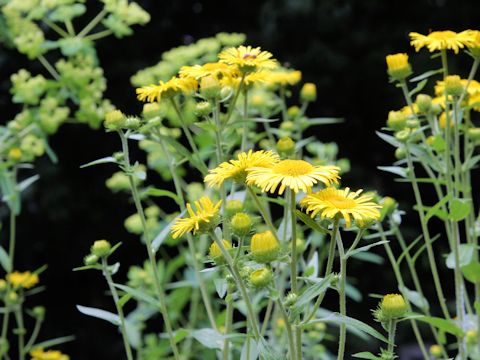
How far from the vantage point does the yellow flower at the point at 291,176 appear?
0.79 metres

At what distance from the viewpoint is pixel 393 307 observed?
0.89 m

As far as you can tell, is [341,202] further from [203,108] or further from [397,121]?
[397,121]

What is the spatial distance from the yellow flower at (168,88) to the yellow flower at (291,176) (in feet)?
1.15

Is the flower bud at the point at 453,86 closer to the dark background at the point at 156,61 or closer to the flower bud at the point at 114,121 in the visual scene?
the flower bud at the point at 114,121

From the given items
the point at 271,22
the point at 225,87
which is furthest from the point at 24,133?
A: the point at 271,22

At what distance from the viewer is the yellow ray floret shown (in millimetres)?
1105

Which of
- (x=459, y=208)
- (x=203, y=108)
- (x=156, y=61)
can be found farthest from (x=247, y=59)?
(x=156, y=61)

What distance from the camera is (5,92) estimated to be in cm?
304

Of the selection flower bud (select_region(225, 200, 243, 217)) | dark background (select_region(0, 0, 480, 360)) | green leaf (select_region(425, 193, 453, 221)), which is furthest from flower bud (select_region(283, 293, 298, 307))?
dark background (select_region(0, 0, 480, 360))

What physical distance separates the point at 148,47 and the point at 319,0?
908 mm

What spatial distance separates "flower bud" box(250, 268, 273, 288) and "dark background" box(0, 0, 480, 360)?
2314mm

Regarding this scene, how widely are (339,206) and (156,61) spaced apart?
8.95ft

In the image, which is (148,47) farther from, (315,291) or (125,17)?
(315,291)

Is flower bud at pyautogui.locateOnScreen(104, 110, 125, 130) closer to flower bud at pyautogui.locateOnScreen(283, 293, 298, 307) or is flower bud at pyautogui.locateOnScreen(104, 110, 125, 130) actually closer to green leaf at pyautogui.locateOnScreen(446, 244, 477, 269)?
flower bud at pyautogui.locateOnScreen(283, 293, 298, 307)
